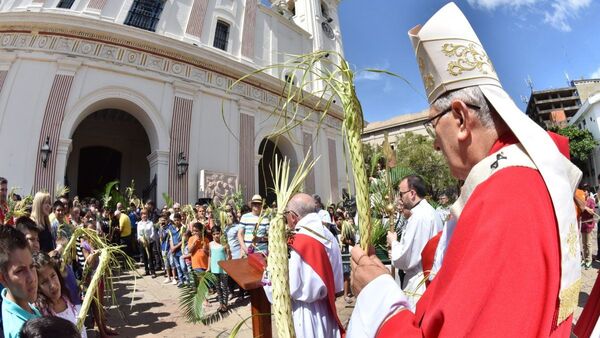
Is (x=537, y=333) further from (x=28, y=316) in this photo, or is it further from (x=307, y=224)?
(x=28, y=316)

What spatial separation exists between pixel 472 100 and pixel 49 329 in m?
2.13

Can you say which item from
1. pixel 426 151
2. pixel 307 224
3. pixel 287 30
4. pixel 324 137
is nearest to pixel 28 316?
pixel 307 224

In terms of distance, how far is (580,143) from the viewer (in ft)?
122

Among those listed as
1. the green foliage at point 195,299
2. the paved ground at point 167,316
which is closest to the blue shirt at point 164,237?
the paved ground at point 167,316

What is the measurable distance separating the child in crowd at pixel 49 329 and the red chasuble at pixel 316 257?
1433 mm

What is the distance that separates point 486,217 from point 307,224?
1912 millimetres

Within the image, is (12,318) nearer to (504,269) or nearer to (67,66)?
(504,269)

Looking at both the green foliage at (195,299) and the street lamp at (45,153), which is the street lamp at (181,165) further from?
the green foliage at (195,299)

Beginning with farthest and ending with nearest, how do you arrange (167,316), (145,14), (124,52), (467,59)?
(145,14), (124,52), (167,316), (467,59)

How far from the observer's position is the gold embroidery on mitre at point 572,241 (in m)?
0.88

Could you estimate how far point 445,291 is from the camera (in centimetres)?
89

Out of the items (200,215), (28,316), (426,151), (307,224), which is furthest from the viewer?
(426,151)

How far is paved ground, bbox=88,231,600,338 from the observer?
16.8ft

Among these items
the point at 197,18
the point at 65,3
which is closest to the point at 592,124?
the point at 197,18
